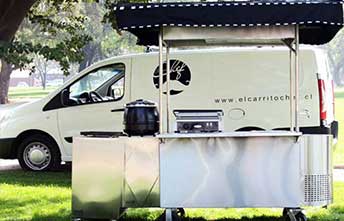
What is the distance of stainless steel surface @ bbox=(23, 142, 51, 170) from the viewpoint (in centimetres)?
1167

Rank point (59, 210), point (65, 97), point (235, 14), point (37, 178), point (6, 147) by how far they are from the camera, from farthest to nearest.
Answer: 1. point (6, 147)
2. point (65, 97)
3. point (37, 178)
4. point (59, 210)
5. point (235, 14)

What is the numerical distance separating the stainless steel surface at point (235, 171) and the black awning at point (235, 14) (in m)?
1.17

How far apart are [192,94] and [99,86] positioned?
5.52ft

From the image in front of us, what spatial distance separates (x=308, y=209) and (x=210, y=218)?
1260mm

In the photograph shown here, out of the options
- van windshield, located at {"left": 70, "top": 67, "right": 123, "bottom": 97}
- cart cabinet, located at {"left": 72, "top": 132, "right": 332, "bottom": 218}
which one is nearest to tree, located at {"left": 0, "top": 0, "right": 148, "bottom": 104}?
van windshield, located at {"left": 70, "top": 67, "right": 123, "bottom": 97}

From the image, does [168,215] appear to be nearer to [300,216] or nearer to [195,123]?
[195,123]

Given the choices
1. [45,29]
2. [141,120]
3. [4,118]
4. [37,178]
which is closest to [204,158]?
[141,120]

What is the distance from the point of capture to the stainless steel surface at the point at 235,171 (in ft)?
22.3

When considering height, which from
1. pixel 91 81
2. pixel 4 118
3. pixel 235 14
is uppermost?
pixel 235 14

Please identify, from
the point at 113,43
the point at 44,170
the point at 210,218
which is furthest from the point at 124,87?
the point at 113,43

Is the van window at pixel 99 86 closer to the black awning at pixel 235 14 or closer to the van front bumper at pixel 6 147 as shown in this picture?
the van front bumper at pixel 6 147

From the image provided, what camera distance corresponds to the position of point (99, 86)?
11.5m

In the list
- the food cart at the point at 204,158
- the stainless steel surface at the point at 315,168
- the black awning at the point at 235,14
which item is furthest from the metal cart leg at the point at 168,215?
the black awning at the point at 235,14

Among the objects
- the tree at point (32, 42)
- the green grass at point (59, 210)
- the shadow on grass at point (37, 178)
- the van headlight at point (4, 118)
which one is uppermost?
the tree at point (32, 42)
